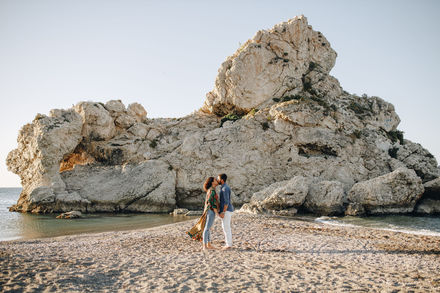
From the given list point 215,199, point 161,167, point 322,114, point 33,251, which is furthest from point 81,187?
point 322,114

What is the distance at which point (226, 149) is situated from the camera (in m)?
31.3

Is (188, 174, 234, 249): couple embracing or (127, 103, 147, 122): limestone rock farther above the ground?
(127, 103, 147, 122): limestone rock

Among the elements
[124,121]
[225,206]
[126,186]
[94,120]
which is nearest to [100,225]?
[126,186]

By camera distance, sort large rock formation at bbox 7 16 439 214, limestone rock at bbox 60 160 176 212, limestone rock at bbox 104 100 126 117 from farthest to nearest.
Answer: limestone rock at bbox 104 100 126 117, large rock formation at bbox 7 16 439 214, limestone rock at bbox 60 160 176 212

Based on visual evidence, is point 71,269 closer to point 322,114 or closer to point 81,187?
point 81,187

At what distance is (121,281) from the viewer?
23.5ft

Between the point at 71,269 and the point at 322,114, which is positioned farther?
the point at 322,114

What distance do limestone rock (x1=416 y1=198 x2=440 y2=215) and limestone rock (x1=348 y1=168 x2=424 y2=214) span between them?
Answer: 0.78m

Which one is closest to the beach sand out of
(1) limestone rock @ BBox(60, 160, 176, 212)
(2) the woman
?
(2) the woman

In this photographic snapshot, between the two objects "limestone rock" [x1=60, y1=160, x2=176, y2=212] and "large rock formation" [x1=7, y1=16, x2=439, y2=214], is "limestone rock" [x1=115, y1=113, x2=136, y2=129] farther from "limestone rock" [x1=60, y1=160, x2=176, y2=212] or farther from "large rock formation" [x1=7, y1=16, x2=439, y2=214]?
"limestone rock" [x1=60, y1=160, x2=176, y2=212]

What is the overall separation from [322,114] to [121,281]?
28564 millimetres

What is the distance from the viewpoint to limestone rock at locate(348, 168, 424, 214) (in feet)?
76.4

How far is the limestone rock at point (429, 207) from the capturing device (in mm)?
23922

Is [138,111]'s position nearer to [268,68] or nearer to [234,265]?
[268,68]
